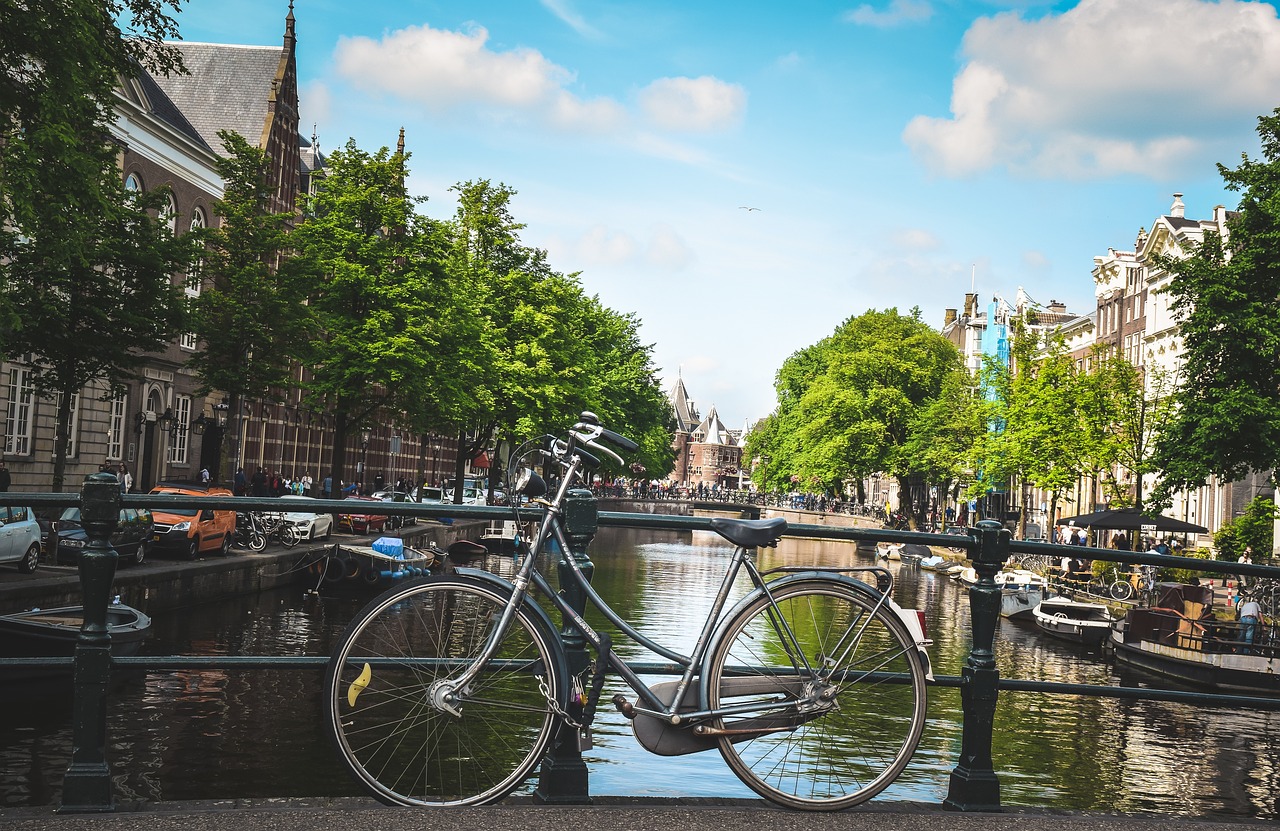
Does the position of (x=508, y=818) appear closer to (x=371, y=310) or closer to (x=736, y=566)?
(x=736, y=566)

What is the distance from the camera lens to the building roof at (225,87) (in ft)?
186

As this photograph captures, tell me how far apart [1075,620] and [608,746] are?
20573mm

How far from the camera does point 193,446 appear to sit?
4772cm

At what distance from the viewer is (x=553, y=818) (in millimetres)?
4328

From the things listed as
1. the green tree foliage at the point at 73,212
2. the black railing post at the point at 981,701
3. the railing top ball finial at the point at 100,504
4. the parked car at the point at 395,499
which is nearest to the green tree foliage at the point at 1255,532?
the parked car at the point at 395,499

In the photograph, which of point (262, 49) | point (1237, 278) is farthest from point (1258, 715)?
point (262, 49)

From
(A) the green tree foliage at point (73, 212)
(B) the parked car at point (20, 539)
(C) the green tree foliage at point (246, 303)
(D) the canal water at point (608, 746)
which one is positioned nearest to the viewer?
(D) the canal water at point (608, 746)

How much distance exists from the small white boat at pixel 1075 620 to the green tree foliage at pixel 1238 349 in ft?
17.7

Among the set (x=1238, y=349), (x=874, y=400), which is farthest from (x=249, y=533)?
(x=874, y=400)

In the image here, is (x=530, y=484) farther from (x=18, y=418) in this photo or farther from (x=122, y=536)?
(x=18, y=418)

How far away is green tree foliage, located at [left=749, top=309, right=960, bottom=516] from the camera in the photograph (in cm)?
7412

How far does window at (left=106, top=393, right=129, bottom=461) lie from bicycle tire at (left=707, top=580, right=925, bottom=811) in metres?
39.5

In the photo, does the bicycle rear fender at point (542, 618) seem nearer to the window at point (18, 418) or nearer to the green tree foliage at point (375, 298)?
the window at point (18, 418)

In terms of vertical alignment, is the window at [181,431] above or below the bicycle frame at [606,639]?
above
